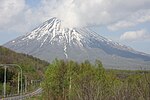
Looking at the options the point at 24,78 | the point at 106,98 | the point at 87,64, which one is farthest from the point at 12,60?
the point at 106,98

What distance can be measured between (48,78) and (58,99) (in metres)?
5.79

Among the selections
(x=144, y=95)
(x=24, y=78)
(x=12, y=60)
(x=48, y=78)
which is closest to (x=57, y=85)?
(x=48, y=78)

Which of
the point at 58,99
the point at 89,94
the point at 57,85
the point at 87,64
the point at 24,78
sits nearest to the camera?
the point at 89,94

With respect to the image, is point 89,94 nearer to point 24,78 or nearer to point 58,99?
point 58,99

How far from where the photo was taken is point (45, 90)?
55250 millimetres

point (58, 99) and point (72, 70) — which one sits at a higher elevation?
point (72, 70)

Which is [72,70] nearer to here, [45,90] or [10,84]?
[45,90]

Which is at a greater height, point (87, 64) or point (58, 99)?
point (87, 64)

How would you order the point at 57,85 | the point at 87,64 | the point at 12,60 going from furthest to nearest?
1. the point at 12,60
2. the point at 87,64
3. the point at 57,85

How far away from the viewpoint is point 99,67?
2189 inches

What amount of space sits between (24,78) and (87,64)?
68.2 meters

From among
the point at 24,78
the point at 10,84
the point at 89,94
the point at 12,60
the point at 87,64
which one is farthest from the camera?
the point at 12,60

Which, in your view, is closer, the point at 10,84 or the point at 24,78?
the point at 10,84

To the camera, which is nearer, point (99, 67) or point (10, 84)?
point (99, 67)
